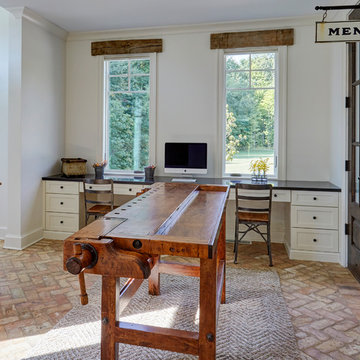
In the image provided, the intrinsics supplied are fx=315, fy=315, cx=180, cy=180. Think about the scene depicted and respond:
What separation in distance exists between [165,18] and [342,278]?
387cm

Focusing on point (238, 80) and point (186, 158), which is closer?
point (186, 158)

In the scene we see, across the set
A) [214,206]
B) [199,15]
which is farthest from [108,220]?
[199,15]

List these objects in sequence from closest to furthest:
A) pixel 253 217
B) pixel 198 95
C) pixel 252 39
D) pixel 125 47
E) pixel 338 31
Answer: pixel 338 31 < pixel 253 217 < pixel 252 39 < pixel 198 95 < pixel 125 47

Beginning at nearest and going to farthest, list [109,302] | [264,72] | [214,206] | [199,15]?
[109,302]
[214,206]
[199,15]
[264,72]

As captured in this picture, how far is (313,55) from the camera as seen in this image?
13.9 feet

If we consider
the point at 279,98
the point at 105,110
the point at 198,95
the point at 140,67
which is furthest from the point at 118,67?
the point at 279,98

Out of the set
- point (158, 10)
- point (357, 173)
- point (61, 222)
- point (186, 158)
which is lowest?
point (61, 222)

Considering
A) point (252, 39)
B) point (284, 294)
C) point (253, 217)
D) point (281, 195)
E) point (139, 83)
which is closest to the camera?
point (284, 294)

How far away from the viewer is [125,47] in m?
4.74

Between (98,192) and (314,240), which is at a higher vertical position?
(98,192)

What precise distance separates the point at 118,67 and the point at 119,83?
Result: 25cm

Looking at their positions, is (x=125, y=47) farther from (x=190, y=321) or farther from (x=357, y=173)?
(x=190, y=321)

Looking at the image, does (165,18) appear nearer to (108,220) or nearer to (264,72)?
(264,72)

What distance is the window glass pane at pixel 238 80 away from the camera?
4520mm
